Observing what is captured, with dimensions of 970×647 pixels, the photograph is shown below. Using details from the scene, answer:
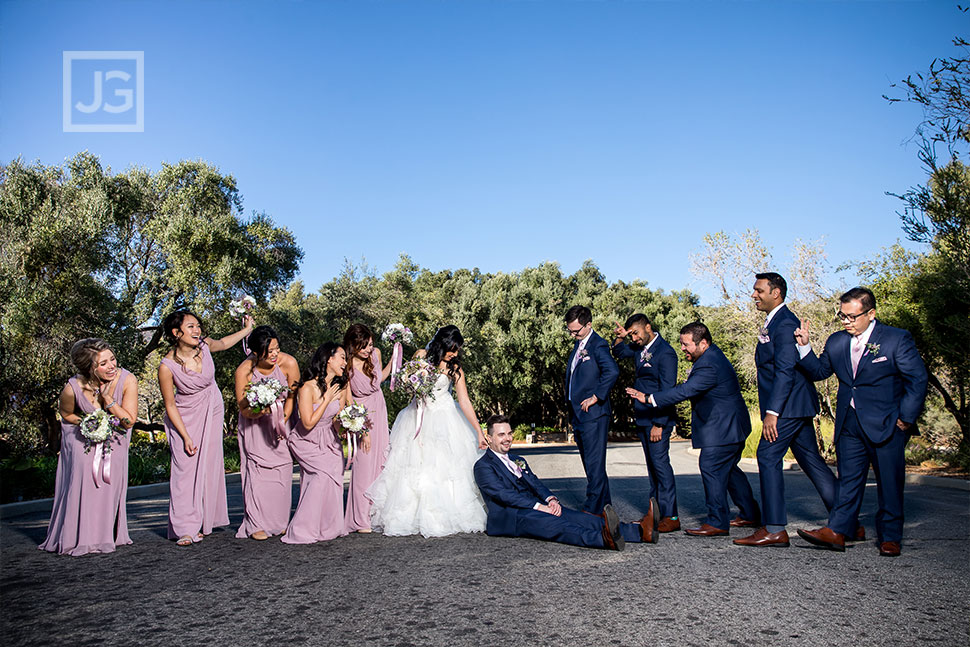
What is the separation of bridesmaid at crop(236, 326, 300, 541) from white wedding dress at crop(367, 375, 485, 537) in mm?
1024

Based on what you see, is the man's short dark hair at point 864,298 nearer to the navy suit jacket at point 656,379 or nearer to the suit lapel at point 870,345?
the suit lapel at point 870,345

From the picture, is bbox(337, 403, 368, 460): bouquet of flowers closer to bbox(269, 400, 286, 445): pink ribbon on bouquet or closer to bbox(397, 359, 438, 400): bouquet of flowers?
bbox(397, 359, 438, 400): bouquet of flowers

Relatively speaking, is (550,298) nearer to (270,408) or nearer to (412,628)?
(270,408)

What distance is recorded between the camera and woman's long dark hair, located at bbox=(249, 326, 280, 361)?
7.98 m

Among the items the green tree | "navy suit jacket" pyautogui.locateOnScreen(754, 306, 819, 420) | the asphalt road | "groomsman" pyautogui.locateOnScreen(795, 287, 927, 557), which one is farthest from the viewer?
the green tree

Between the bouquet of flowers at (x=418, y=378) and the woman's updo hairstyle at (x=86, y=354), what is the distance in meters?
3.10

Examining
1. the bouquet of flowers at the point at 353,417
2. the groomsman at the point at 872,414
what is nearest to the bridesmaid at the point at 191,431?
the bouquet of flowers at the point at 353,417

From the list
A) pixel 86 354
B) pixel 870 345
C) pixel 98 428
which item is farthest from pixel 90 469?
pixel 870 345

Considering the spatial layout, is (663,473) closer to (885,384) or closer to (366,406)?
(885,384)

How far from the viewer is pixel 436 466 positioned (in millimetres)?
7707

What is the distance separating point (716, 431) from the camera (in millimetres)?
7035

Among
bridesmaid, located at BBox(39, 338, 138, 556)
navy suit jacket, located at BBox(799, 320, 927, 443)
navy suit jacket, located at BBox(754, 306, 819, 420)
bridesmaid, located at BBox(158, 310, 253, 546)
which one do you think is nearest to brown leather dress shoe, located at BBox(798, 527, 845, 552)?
navy suit jacket, located at BBox(799, 320, 927, 443)

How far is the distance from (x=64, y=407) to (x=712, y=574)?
254 inches

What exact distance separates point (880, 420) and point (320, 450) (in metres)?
5.50
